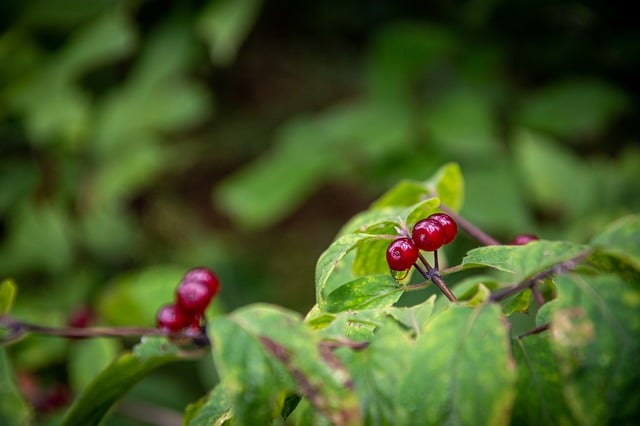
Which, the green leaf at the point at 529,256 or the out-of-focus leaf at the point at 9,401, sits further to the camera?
the out-of-focus leaf at the point at 9,401

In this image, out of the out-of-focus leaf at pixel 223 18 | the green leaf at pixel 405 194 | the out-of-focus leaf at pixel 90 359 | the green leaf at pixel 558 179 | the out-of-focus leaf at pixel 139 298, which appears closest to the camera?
the green leaf at pixel 405 194

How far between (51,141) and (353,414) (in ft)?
6.23

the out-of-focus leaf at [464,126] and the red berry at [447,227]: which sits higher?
the red berry at [447,227]

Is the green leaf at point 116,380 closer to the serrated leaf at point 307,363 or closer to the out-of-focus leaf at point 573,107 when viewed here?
the serrated leaf at point 307,363

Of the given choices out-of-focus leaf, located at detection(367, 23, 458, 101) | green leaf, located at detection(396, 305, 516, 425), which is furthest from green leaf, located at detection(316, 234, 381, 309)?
out-of-focus leaf, located at detection(367, 23, 458, 101)

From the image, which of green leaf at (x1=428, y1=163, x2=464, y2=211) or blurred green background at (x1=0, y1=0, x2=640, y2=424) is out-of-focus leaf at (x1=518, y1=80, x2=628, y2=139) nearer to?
blurred green background at (x1=0, y1=0, x2=640, y2=424)

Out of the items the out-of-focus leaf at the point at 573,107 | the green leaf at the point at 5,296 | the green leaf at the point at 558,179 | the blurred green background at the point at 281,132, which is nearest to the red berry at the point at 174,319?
the green leaf at the point at 5,296

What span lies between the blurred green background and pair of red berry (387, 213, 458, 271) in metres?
1.05

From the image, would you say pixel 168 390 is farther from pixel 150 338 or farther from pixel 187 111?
pixel 150 338

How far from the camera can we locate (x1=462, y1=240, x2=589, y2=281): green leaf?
18.3 inches

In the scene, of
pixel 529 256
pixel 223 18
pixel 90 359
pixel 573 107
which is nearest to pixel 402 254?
pixel 529 256

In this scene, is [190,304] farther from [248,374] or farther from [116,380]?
[248,374]

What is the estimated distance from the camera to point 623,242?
1.50ft

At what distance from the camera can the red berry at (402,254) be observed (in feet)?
1.91
